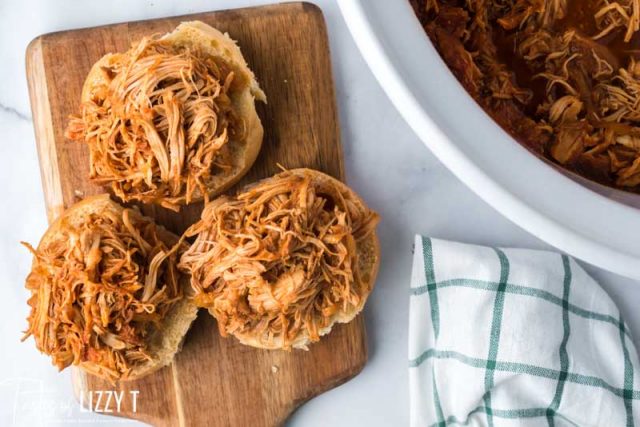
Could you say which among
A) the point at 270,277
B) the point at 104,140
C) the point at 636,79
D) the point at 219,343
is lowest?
the point at 219,343

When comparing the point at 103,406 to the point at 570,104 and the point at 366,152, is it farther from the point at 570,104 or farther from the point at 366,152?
the point at 570,104

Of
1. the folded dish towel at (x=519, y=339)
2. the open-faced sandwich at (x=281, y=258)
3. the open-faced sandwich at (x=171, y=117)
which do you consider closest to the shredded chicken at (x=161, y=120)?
the open-faced sandwich at (x=171, y=117)

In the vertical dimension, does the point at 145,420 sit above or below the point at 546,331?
below

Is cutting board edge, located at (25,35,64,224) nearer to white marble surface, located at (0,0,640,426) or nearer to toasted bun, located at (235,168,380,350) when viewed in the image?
white marble surface, located at (0,0,640,426)

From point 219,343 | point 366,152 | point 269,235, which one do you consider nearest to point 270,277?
point 269,235

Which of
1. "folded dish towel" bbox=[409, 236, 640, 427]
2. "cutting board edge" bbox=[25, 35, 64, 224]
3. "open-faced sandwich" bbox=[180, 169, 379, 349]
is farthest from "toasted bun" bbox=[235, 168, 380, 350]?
"cutting board edge" bbox=[25, 35, 64, 224]
